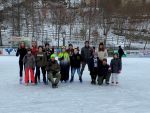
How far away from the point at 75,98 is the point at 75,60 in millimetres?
2778

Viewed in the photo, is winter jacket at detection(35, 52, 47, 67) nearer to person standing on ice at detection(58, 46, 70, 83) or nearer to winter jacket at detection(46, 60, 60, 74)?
winter jacket at detection(46, 60, 60, 74)

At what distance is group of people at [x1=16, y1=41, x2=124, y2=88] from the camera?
1194 cm

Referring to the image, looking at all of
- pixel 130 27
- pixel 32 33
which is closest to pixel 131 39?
pixel 130 27

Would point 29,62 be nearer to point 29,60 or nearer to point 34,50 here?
point 29,60

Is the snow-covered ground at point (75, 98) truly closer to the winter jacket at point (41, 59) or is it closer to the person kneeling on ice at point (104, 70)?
the person kneeling on ice at point (104, 70)

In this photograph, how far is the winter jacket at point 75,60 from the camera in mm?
12711

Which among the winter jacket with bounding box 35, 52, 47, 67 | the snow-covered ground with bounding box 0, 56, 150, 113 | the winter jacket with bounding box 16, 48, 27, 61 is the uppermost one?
the winter jacket with bounding box 16, 48, 27, 61

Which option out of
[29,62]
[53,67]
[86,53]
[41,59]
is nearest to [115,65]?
[86,53]

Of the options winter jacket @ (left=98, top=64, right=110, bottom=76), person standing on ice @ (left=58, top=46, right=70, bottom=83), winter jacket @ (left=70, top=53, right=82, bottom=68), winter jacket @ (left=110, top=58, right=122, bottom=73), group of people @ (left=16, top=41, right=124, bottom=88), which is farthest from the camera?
winter jacket @ (left=70, top=53, right=82, bottom=68)

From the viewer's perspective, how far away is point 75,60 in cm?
1282

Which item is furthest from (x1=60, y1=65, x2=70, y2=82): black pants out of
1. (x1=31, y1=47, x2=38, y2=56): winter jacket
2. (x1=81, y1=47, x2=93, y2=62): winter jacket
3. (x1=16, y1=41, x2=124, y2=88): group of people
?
(x1=31, y1=47, x2=38, y2=56): winter jacket

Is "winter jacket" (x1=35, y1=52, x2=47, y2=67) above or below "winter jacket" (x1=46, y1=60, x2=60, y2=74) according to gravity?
above

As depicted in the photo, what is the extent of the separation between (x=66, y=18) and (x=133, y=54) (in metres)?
18.1

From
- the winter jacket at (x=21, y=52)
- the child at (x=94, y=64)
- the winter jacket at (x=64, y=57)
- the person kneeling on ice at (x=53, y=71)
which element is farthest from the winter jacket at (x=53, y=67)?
the child at (x=94, y=64)
